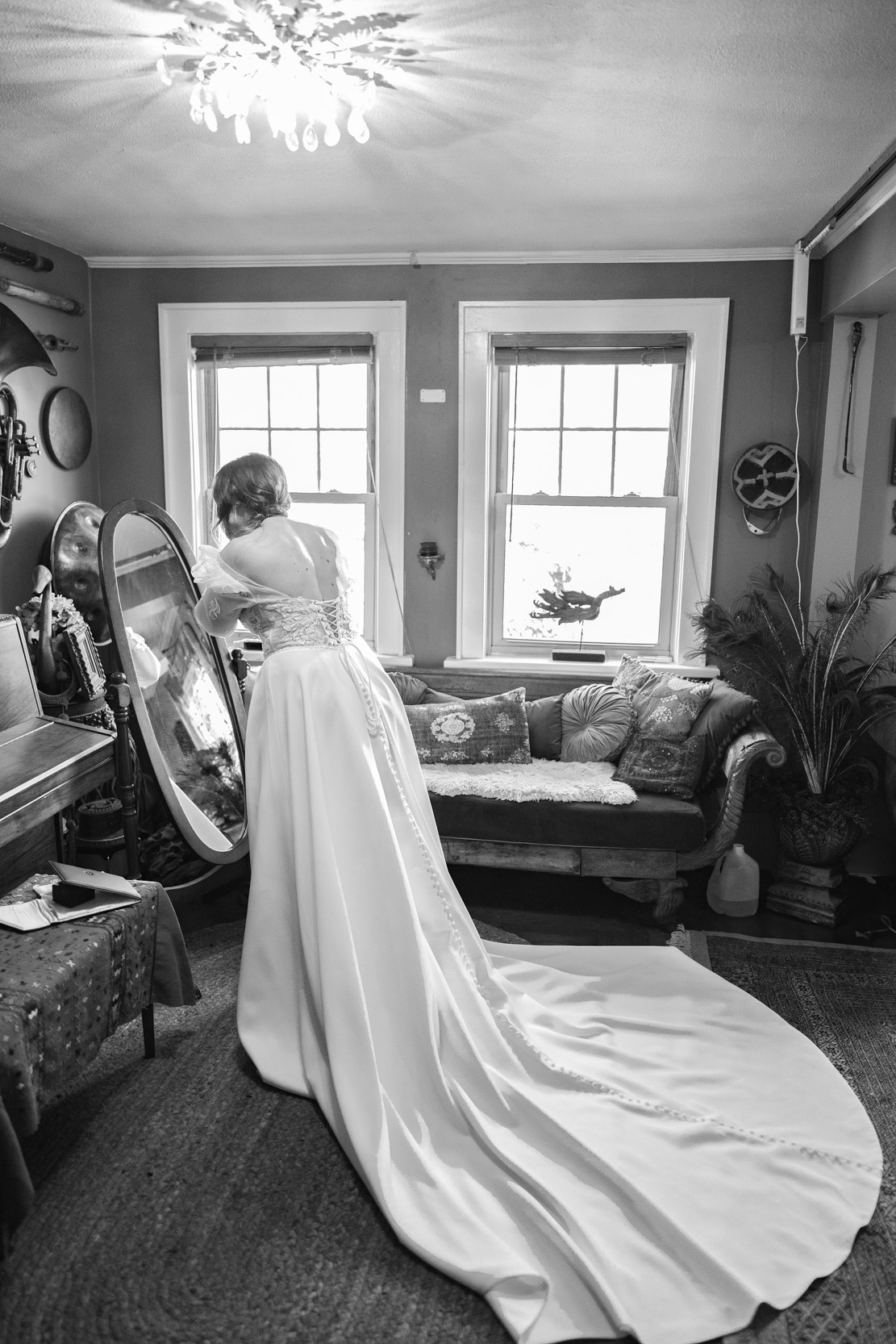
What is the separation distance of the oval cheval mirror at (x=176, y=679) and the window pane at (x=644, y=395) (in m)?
2.19

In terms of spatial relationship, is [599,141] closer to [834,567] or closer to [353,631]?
[353,631]

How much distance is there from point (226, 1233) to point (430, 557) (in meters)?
3.20

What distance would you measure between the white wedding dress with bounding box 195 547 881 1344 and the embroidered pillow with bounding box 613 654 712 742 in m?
1.06

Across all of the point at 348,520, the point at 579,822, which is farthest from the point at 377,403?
the point at 579,822

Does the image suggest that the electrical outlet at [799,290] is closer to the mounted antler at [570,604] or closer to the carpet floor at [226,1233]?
the mounted antler at [570,604]

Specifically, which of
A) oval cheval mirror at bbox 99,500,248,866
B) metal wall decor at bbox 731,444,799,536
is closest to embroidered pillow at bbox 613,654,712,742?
metal wall decor at bbox 731,444,799,536

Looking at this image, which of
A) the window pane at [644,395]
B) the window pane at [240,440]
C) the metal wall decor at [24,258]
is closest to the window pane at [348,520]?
the window pane at [240,440]

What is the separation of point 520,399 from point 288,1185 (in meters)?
3.55

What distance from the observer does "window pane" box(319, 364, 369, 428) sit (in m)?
4.73

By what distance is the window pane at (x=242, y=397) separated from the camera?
4812 mm

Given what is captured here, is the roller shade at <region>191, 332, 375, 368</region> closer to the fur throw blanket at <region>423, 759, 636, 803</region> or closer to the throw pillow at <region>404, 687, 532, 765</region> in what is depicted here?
the throw pillow at <region>404, 687, 532, 765</region>

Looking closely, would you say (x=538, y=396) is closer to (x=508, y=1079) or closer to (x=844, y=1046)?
(x=844, y=1046)

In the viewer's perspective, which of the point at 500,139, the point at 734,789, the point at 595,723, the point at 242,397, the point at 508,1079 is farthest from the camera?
the point at 242,397

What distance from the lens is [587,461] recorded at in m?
4.66
